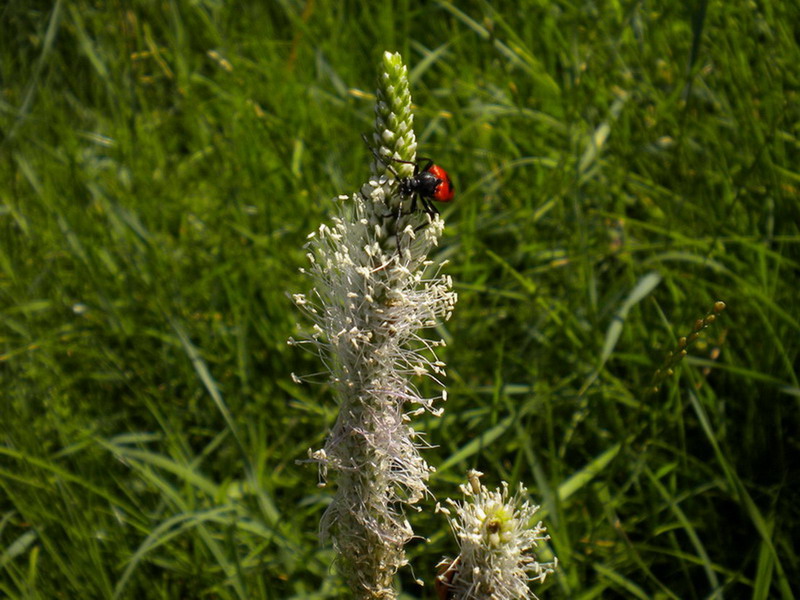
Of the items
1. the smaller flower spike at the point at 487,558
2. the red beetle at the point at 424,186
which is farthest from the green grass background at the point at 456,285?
the red beetle at the point at 424,186

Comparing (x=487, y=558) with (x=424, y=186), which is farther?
(x=424, y=186)

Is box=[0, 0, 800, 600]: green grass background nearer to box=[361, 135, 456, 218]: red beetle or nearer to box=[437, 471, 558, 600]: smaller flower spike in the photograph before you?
box=[437, 471, 558, 600]: smaller flower spike

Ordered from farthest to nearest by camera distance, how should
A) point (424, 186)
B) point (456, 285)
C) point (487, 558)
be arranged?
point (456, 285) → point (424, 186) → point (487, 558)

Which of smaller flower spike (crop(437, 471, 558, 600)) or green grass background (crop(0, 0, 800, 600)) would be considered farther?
green grass background (crop(0, 0, 800, 600))

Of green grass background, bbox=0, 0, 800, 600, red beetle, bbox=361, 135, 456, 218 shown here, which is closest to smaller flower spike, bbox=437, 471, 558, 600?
red beetle, bbox=361, 135, 456, 218

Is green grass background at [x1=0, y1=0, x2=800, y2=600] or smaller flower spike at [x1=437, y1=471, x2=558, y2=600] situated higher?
smaller flower spike at [x1=437, y1=471, x2=558, y2=600]

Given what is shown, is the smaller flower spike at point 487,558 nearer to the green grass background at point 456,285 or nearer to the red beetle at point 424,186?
the red beetle at point 424,186

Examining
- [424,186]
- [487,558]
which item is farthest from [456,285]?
[487,558]

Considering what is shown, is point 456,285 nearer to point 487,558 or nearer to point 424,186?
point 424,186
